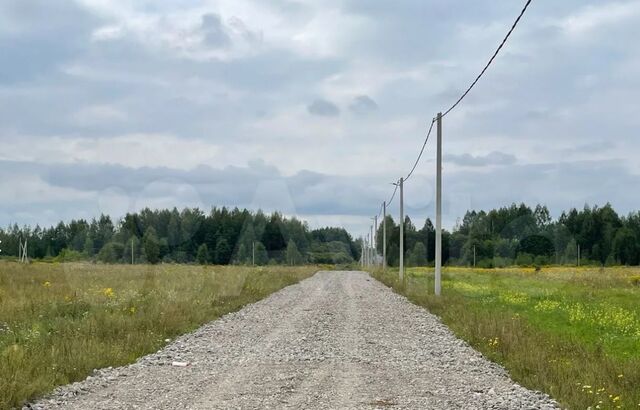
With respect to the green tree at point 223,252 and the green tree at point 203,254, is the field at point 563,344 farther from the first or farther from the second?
the green tree at point 223,252

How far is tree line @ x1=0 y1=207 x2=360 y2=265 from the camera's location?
57344 mm

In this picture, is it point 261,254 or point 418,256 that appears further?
point 418,256

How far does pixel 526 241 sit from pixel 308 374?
109787mm

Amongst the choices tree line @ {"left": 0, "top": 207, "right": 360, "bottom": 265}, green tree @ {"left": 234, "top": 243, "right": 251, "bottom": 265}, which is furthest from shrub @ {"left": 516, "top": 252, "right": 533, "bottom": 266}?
green tree @ {"left": 234, "top": 243, "right": 251, "bottom": 265}

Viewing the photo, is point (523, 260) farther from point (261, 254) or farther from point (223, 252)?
point (223, 252)

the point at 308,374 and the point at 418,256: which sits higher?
the point at 418,256

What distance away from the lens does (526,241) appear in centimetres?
11656

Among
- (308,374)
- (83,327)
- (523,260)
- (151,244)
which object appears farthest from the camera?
(523,260)

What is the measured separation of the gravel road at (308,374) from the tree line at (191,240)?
31.4m

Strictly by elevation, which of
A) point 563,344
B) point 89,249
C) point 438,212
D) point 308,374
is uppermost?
point 438,212

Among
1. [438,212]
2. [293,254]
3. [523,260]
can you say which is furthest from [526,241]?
[438,212]

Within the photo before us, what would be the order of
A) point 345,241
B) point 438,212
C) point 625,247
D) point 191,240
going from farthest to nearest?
point 345,241
point 625,247
point 191,240
point 438,212

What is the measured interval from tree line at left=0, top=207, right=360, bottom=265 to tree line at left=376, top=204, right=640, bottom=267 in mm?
14823

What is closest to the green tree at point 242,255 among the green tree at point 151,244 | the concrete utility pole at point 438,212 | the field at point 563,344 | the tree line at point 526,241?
the tree line at point 526,241
